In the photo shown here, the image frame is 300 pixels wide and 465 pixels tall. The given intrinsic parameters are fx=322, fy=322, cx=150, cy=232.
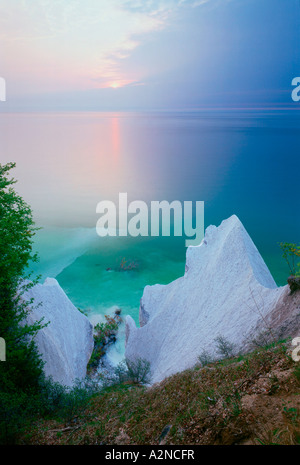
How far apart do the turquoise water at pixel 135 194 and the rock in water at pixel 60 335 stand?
12175mm

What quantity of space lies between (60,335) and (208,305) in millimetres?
7867

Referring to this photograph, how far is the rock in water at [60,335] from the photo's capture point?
13828mm

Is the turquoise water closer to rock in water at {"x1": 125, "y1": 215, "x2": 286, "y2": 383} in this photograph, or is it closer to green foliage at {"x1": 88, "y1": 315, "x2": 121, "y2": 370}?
green foliage at {"x1": 88, "y1": 315, "x2": 121, "y2": 370}

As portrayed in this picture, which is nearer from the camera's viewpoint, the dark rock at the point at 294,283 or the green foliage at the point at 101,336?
the dark rock at the point at 294,283

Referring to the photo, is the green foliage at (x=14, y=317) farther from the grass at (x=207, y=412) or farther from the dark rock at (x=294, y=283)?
the dark rock at (x=294, y=283)

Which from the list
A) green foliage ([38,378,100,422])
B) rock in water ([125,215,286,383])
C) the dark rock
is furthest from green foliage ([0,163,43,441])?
the dark rock

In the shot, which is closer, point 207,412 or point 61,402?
point 207,412

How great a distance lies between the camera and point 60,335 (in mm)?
16891

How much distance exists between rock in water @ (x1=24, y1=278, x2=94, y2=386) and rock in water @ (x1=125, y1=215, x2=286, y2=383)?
9.51ft

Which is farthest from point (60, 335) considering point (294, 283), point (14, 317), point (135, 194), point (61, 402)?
point (135, 194)

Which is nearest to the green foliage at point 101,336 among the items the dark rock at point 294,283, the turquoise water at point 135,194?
the turquoise water at point 135,194

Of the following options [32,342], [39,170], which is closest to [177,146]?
[39,170]

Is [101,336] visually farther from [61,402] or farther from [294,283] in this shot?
[294,283]
